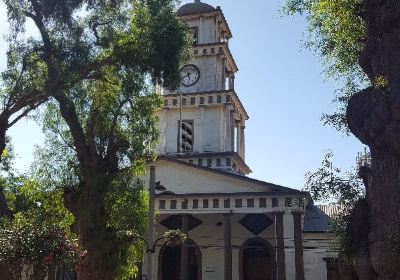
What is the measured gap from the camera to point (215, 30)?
32.1 meters

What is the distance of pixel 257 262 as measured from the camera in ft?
86.1

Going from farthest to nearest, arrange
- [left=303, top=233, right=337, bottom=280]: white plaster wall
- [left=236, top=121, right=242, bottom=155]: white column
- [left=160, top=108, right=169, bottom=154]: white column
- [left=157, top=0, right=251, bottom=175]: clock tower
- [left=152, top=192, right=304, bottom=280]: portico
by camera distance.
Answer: [left=236, top=121, right=242, bottom=155]: white column < [left=160, top=108, right=169, bottom=154]: white column < [left=157, top=0, right=251, bottom=175]: clock tower < [left=303, top=233, right=337, bottom=280]: white plaster wall < [left=152, top=192, right=304, bottom=280]: portico

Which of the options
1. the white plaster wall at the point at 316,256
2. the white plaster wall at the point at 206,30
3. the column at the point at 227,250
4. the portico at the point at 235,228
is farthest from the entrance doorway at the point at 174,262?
the white plaster wall at the point at 206,30

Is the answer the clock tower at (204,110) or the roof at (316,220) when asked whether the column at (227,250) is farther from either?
the clock tower at (204,110)

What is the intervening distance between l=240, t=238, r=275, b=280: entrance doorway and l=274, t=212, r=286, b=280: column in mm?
2669

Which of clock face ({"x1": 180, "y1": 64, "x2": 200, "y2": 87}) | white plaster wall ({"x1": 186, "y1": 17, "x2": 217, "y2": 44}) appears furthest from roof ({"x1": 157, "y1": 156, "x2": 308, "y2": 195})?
white plaster wall ({"x1": 186, "y1": 17, "x2": 217, "y2": 44})

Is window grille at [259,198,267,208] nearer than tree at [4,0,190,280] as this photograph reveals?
No

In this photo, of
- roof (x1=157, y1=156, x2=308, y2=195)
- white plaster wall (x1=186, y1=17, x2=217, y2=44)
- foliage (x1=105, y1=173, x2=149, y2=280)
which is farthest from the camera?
white plaster wall (x1=186, y1=17, x2=217, y2=44)

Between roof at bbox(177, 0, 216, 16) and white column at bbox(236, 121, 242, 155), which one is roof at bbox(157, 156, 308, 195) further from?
roof at bbox(177, 0, 216, 16)

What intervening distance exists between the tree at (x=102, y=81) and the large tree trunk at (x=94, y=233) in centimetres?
3

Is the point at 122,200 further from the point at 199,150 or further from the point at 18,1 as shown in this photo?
the point at 199,150

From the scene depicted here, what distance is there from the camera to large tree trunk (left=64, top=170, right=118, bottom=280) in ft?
42.3

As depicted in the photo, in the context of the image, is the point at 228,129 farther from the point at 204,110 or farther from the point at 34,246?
the point at 34,246

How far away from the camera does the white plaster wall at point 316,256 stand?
24.7 meters
